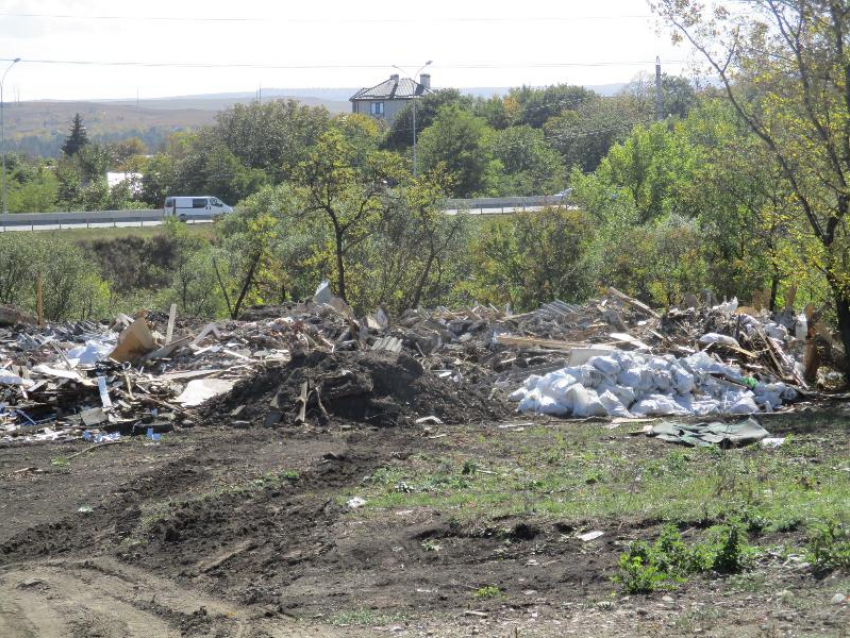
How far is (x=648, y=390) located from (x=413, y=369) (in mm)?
3927

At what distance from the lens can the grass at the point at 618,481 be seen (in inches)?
347

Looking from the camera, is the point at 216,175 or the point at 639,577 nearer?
the point at 639,577

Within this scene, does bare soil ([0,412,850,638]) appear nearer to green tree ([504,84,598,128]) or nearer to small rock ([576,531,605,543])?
small rock ([576,531,605,543])

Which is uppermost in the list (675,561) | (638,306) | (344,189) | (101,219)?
(344,189)

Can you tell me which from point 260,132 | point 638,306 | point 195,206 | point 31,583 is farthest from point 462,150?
point 31,583

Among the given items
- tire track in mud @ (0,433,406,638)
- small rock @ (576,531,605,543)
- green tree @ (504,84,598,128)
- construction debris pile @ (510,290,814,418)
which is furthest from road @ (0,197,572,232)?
small rock @ (576,531,605,543)

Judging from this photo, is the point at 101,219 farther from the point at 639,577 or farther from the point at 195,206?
the point at 639,577

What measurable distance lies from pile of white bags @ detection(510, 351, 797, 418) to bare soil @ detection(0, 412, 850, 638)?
2.93 meters

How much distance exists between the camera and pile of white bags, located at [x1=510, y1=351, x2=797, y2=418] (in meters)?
15.8

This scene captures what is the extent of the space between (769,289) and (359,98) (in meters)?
107

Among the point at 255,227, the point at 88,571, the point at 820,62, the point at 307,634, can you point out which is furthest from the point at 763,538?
the point at 255,227

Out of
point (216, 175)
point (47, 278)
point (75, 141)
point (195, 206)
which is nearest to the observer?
point (47, 278)

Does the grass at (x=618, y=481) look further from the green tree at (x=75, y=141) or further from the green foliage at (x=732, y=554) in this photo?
the green tree at (x=75, y=141)

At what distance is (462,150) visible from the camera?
243 ft
